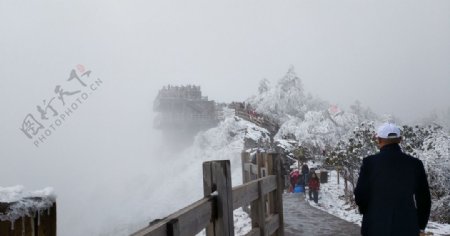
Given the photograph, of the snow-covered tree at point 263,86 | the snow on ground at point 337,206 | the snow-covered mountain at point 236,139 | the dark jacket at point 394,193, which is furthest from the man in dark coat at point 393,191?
the snow-covered tree at point 263,86

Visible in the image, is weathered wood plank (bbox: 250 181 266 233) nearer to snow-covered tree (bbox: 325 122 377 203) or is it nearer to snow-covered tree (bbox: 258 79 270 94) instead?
snow-covered tree (bbox: 325 122 377 203)

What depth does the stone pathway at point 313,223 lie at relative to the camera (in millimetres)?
9812

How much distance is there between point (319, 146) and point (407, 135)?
1634cm

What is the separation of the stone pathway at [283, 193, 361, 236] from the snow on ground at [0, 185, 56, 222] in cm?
897

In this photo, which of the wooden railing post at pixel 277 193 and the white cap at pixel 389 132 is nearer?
the white cap at pixel 389 132

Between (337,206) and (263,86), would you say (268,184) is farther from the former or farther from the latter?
(263,86)

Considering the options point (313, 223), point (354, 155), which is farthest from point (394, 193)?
point (354, 155)

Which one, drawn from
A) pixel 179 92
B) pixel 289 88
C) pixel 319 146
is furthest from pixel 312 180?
pixel 289 88

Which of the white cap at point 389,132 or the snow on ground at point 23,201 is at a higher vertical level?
the white cap at point 389,132

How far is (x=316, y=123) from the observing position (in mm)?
39438

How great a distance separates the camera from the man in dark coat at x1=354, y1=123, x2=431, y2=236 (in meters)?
3.62

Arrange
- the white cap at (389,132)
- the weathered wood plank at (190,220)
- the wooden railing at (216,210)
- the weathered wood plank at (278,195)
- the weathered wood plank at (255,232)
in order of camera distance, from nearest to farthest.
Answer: the weathered wood plank at (190,220) < the wooden railing at (216,210) < the white cap at (389,132) < the weathered wood plank at (255,232) < the weathered wood plank at (278,195)

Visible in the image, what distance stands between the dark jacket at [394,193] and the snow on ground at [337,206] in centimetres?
519

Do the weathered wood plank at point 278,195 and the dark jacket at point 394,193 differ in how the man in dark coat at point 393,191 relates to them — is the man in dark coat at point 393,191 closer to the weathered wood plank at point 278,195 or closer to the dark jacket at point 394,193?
the dark jacket at point 394,193
